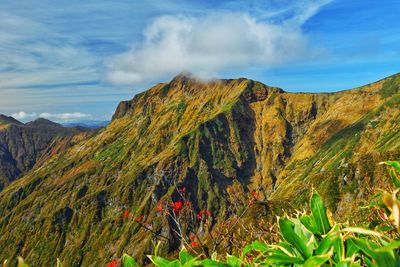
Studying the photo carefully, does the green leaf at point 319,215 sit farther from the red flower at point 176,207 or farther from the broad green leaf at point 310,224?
the red flower at point 176,207

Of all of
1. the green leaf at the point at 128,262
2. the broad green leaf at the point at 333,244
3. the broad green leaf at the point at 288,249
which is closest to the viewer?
the broad green leaf at the point at 333,244

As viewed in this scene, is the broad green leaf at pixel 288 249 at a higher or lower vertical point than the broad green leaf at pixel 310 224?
lower

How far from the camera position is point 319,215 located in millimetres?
3555

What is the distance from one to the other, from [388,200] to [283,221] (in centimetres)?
111

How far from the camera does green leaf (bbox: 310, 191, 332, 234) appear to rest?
11.6 ft

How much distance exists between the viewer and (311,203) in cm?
354

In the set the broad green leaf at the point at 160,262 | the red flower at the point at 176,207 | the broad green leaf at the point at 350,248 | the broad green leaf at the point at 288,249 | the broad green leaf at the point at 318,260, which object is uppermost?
the broad green leaf at the point at 318,260

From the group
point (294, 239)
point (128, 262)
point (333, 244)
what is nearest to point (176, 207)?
point (128, 262)

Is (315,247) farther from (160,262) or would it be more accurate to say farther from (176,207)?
(176,207)

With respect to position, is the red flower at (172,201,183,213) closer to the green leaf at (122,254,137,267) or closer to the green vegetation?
the green leaf at (122,254,137,267)

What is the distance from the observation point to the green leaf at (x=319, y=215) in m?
3.52

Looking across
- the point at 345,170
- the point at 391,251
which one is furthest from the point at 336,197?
the point at 391,251

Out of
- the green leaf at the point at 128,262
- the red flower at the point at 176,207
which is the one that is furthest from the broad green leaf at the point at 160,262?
the red flower at the point at 176,207

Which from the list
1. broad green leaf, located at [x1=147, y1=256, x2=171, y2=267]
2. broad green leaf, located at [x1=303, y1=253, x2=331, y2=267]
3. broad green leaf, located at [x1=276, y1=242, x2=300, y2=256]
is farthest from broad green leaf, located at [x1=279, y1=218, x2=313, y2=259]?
broad green leaf, located at [x1=147, y1=256, x2=171, y2=267]
